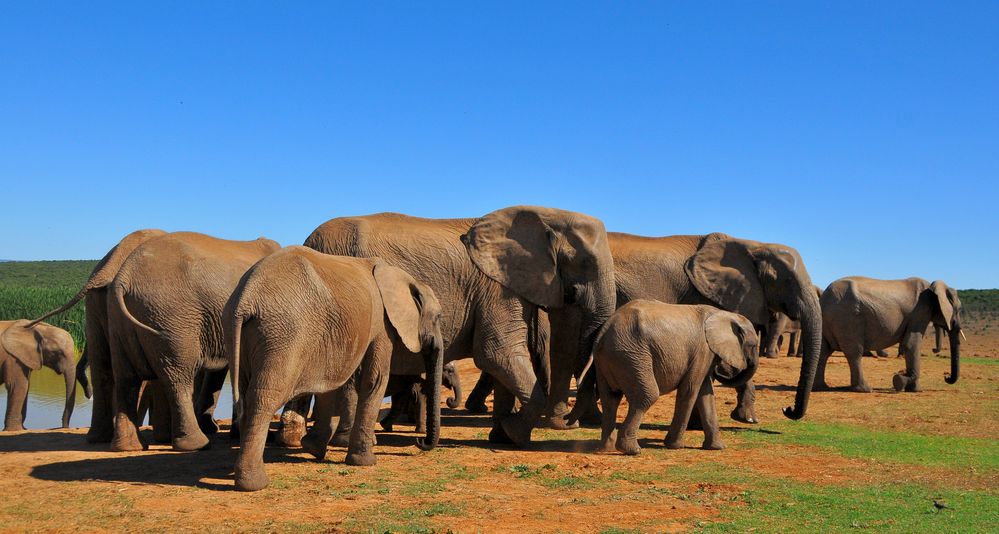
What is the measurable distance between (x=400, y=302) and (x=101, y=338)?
4223 millimetres

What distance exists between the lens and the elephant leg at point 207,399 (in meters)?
12.1

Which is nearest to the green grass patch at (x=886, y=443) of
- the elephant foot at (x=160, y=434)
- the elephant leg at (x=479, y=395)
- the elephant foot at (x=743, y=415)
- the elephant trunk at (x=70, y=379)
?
the elephant foot at (x=743, y=415)

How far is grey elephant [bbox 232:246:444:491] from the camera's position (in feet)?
26.8

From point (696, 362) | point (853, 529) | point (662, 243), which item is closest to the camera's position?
point (853, 529)

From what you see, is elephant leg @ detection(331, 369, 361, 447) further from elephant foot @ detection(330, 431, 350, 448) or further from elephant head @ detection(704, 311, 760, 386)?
elephant head @ detection(704, 311, 760, 386)

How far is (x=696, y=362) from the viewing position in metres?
10.9

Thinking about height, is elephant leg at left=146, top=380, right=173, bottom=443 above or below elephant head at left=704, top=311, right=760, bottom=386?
below

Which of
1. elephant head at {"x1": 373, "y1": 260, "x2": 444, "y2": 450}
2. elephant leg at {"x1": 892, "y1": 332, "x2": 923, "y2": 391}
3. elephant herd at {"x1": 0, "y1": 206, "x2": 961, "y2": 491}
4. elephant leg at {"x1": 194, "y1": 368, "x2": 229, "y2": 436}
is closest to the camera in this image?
elephant herd at {"x1": 0, "y1": 206, "x2": 961, "y2": 491}

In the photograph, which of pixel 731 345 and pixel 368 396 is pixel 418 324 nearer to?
pixel 368 396

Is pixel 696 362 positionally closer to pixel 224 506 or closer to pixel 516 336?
pixel 516 336

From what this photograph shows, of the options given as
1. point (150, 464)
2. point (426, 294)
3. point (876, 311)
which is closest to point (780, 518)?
point (426, 294)

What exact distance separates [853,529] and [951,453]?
201 inches

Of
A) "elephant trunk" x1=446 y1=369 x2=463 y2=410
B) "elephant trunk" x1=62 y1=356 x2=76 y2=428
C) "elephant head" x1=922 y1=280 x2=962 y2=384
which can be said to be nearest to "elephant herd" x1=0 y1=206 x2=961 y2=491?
"elephant trunk" x1=446 y1=369 x2=463 y2=410

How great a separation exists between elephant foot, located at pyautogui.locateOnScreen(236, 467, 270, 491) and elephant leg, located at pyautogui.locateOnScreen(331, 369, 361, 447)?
1622 mm
